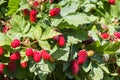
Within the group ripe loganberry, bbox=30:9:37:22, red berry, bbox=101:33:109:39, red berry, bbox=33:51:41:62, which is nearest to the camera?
red berry, bbox=33:51:41:62

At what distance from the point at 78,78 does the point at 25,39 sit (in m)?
0.40

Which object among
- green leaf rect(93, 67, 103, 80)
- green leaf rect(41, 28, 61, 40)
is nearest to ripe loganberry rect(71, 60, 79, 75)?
green leaf rect(93, 67, 103, 80)

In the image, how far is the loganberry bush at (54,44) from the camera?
6.95ft

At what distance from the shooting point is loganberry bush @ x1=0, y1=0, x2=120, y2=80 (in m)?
2.12

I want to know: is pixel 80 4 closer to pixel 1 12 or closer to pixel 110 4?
Result: pixel 110 4

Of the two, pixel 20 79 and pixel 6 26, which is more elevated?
pixel 6 26

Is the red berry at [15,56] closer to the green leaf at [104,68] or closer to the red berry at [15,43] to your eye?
the red berry at [15,43]

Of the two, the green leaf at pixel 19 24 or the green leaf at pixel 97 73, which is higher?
the green leaf at pixel 19 24

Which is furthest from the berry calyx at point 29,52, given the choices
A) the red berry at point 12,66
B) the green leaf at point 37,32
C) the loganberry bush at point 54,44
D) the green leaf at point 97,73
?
the green leaf at point 97,73

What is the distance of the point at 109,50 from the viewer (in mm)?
2277

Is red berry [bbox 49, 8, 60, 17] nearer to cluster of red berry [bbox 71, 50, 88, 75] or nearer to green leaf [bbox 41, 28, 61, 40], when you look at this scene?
green leaf [bbox 41, 28, 61, 40]

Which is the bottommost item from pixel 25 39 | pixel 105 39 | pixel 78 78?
pixel 78 78

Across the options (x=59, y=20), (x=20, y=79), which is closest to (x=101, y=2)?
(x=59, y=20)

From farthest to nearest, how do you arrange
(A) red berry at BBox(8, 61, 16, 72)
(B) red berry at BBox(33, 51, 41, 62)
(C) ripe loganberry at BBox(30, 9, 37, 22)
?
(A) red berry at BBox(8, 61, 16, 72)
(C) ripe loganberry at BBox(30, 9, 37, 22)
(B) red berry at BBox(33, 51, 41, 62)
